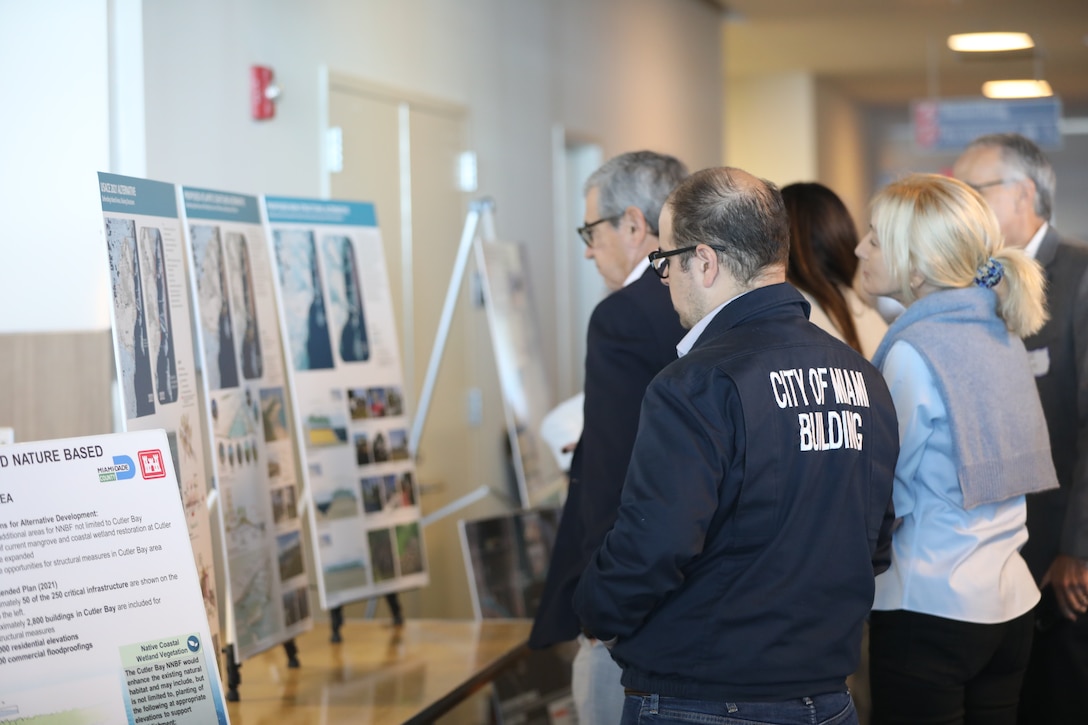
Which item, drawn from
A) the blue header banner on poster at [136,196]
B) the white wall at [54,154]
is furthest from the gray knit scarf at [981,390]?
the white wall at [54,154]

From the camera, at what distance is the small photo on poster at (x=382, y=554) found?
3582 millimetres

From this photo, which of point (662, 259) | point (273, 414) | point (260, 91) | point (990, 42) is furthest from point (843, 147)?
point (662, 259)

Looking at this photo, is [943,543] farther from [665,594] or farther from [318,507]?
[318,507]

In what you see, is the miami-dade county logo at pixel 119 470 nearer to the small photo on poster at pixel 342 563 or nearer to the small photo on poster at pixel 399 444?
the small photo on poster at pixel 342 563

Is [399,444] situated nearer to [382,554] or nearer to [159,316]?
[382,554]

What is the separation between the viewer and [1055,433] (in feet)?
10.3

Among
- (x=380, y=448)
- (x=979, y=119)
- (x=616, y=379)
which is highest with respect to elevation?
(x=979, y=119)

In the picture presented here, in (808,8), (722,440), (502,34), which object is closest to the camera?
(722,440)

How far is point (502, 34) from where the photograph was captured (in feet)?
18.0

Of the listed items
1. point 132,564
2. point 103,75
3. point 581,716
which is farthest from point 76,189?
point 581,716

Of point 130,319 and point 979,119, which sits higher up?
point 979,119

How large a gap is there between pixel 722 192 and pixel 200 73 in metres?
2.14

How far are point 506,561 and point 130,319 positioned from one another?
197 centimetres

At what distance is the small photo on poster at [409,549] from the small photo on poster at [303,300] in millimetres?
606
